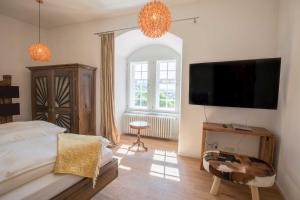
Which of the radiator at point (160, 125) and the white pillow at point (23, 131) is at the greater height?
the white pillow at point (23, 131)

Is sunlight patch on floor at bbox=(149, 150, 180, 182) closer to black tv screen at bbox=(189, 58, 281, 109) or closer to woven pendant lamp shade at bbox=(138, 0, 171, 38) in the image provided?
black tv screen at bbox=(189, 58, 281, 109)

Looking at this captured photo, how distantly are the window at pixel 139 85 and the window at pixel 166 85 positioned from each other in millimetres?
384

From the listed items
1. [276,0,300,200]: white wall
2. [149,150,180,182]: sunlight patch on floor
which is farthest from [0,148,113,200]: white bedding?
[276,0,300,200]: white wall

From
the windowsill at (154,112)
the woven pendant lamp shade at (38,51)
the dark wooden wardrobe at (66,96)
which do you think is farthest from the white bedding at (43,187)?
the windowsill at (154,112)

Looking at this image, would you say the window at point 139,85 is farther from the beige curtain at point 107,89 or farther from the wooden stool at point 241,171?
the wooden stool at point 241,171

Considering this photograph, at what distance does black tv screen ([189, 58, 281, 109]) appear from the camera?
228 centimetres

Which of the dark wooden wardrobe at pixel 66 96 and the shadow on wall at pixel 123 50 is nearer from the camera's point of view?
the dark wooden wardrobe at pixel 66 96

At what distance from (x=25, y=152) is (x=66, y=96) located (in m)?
1.90

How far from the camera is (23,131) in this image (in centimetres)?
212

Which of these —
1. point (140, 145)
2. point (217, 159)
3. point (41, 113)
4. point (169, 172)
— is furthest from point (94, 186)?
point (41, 113)

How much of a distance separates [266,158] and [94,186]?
2336 mm

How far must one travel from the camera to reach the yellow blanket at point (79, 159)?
4.95 ft

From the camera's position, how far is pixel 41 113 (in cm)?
361

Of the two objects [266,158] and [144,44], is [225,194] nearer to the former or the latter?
[266,158]
